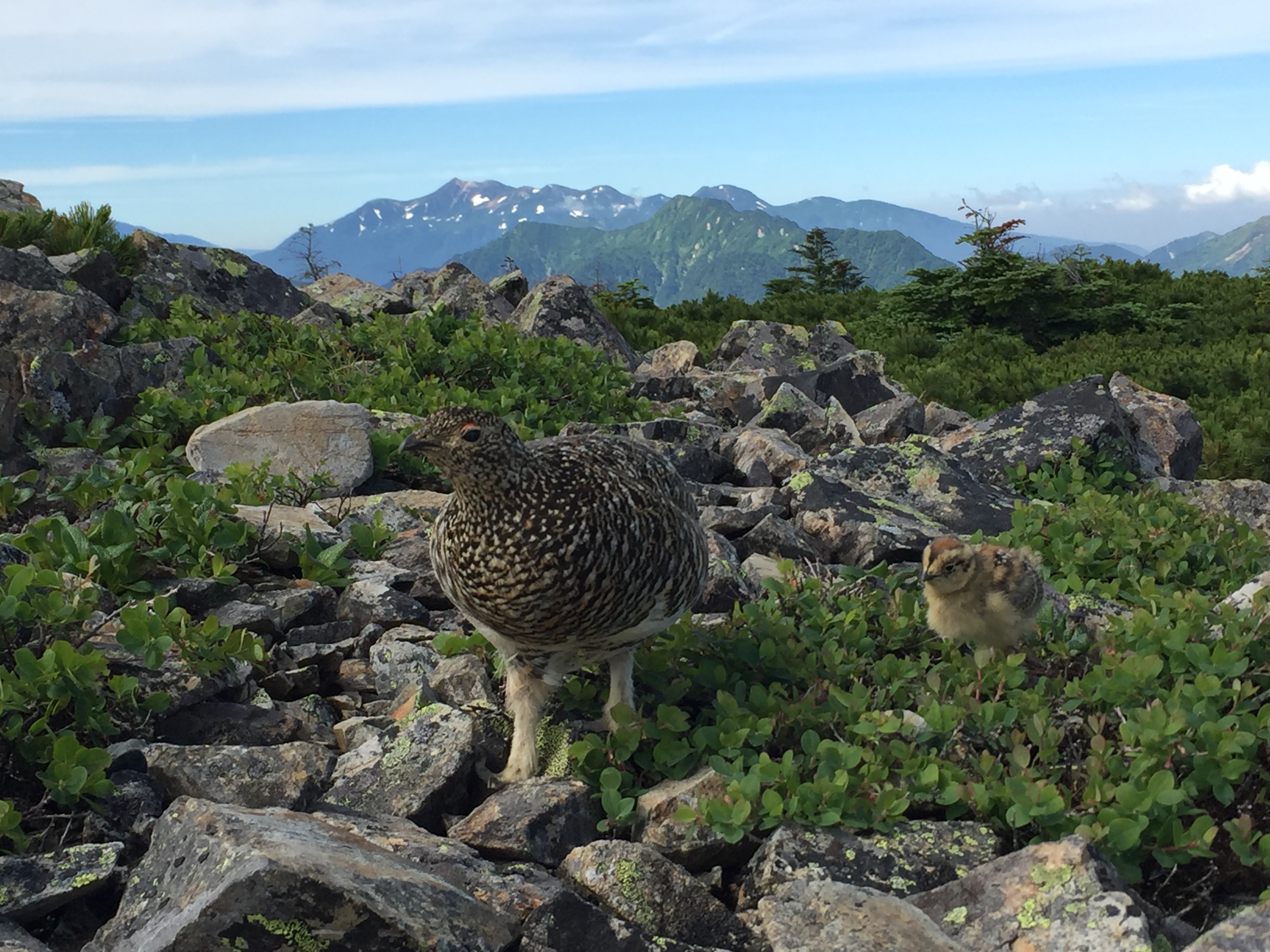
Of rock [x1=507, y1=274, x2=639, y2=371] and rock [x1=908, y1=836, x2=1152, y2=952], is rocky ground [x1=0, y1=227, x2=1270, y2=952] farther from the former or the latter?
rock [x1=507, y1=274, x2=639, y2=371]

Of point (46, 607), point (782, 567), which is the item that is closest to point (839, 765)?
point (782, 567)

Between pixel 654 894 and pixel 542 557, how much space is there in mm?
1443

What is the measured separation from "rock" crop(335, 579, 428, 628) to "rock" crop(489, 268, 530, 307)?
573 inches

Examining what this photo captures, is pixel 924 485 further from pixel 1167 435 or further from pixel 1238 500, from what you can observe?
pixel 1167 435

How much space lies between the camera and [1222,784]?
4598 millimetres

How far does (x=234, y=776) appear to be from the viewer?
468 centimetres

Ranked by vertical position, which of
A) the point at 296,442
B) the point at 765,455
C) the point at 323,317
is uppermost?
the point at 323,317

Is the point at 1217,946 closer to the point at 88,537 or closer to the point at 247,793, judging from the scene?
the point at 247,793

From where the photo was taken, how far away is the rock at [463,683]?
18.8 ft

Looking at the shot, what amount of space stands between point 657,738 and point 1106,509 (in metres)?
5.50

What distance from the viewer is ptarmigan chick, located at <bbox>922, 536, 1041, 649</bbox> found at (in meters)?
6.40

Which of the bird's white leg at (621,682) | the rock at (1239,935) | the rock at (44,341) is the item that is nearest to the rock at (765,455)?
the bird's white leg at (621,682)

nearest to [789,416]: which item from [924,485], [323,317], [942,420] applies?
[942,420]

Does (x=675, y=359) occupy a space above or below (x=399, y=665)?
above
